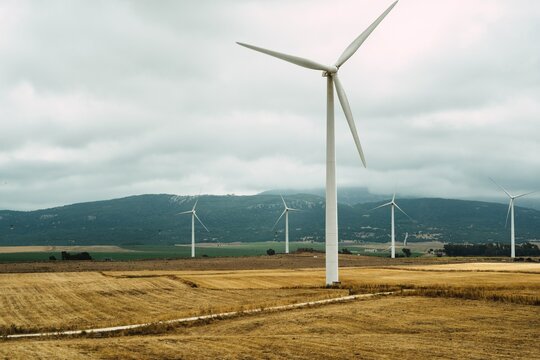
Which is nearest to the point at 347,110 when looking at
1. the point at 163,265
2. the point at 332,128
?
the point at 332,128

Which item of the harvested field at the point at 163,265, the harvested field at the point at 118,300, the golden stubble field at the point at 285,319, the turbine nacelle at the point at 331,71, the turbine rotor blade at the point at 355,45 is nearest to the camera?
the golden stubble field at the point at 285,319

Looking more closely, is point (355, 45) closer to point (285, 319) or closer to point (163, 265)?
point (285, 319)

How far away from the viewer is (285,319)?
40250 millimetres

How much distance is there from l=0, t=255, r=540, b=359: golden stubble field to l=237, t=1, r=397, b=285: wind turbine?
3.91 metres

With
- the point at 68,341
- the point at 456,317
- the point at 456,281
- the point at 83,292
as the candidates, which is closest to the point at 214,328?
the point at 68,341

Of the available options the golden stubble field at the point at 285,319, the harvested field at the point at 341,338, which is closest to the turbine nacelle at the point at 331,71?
the golden stubble field at the point at 285,319

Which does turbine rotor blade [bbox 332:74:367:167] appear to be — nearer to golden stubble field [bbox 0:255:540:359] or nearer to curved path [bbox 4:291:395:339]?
golden stubble field [bbox 0:255:540:359]

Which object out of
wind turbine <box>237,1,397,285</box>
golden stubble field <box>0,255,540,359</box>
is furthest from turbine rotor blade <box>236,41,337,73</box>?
golden stubble field <box>0,255,540,359</box>

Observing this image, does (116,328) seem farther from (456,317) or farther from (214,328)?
(456,317)

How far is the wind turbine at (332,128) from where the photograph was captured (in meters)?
65.1

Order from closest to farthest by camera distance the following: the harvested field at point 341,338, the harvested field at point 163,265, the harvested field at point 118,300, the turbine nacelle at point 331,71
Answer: the harvested field at point 341,338 → the harvested field at point 118,300 → the turbine nacelle at point 331,71 → the harvested field at point 163,265

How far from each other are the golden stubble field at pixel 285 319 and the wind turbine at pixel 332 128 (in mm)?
3912

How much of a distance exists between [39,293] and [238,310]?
2474 cm

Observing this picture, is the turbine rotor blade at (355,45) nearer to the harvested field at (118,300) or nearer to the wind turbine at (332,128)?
the wind turbine at (332,128)
